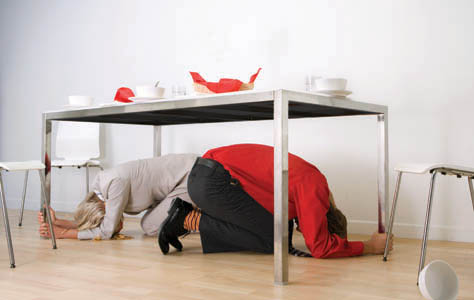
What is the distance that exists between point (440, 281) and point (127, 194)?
1851mm

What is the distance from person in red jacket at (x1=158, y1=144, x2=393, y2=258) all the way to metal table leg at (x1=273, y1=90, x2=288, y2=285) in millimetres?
342

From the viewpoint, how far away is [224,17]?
4051 millimetres

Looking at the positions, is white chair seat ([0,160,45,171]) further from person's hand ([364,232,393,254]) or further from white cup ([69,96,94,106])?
person's hand ([364,232,393,254])

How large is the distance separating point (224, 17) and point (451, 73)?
1.79 metres

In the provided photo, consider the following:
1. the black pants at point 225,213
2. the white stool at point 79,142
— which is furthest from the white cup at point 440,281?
the white stool at point 79,142

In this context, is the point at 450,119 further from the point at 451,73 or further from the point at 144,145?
the point at 144,145

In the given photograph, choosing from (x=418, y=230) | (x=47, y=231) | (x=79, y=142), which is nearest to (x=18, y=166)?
(x=47, y=231)

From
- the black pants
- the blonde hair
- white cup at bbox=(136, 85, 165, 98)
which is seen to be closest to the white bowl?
the black pants

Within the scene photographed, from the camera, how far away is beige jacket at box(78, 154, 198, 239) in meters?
2.95

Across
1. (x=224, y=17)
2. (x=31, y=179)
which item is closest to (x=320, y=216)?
(x=224, y=17)

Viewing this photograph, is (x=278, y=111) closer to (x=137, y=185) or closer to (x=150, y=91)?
(x=150, y=91)

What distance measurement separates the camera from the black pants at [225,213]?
7.93 ft

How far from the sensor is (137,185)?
3020mm

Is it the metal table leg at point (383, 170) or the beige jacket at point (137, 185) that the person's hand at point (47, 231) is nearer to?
the beige jacket at point (137, 185)
